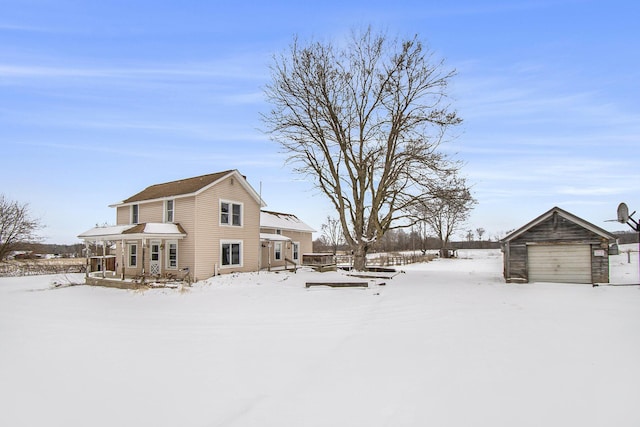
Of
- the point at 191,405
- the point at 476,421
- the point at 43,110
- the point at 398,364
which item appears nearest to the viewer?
the point at 476,421

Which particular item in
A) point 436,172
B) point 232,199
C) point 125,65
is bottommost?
point 232,199

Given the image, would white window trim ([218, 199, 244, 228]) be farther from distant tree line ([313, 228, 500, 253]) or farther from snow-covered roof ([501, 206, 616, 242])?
distant tree line ([313, 228, 500, 253])

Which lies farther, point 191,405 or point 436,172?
point 436,172

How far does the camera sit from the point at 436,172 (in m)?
21.7

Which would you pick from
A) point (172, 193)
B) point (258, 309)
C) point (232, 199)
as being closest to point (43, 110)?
point (172, 193)

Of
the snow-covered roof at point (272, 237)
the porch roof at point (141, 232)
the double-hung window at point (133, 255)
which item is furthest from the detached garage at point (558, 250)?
the double-hung window at point (133, 255)

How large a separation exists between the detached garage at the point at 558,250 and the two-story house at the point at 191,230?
15.8m

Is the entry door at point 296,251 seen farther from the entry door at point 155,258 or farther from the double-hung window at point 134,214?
the double-hung window at point 134,214

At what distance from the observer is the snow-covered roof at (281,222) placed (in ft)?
93.0

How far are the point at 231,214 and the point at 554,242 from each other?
18.3 metres

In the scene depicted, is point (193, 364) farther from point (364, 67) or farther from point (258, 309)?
point (364, 67)

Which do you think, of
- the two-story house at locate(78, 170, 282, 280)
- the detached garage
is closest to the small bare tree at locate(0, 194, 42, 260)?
the two-story house at locate(78, 170, 282, 280)

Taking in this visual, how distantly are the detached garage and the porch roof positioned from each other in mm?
18116

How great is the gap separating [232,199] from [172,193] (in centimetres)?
368
